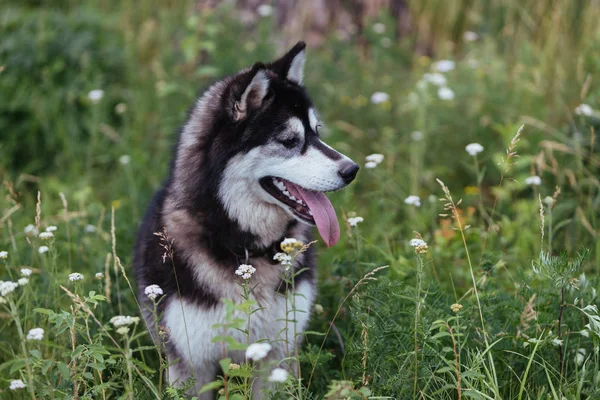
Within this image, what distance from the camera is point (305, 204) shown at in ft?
9.30

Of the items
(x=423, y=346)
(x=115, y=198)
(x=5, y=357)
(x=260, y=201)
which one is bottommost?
(x=115, y=198)

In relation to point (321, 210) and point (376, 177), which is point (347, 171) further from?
point (376, 177)

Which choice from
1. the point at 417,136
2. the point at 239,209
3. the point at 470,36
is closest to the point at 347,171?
the point at 239,209

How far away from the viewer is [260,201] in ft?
9.34

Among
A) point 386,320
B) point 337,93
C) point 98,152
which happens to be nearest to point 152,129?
point 98,152

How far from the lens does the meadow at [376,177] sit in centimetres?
255

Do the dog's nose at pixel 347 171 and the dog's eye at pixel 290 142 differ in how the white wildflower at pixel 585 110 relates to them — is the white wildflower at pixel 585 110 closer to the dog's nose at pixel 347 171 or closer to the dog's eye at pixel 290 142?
the dog's nose at pixel 347 171

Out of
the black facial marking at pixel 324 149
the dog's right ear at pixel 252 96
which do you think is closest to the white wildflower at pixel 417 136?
the black facial marking at pixel 324 149

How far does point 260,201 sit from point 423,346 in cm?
97

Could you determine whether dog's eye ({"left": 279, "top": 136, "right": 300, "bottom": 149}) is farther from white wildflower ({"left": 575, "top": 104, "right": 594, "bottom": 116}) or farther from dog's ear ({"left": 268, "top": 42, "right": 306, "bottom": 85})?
white wildflower ({"left": 575, "top": 104, "right": 594, "bottom": 116})

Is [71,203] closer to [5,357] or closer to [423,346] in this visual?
[5,357]

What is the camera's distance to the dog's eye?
2.82 m

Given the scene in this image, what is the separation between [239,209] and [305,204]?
0.96ft

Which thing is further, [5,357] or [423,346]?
[5,357]
